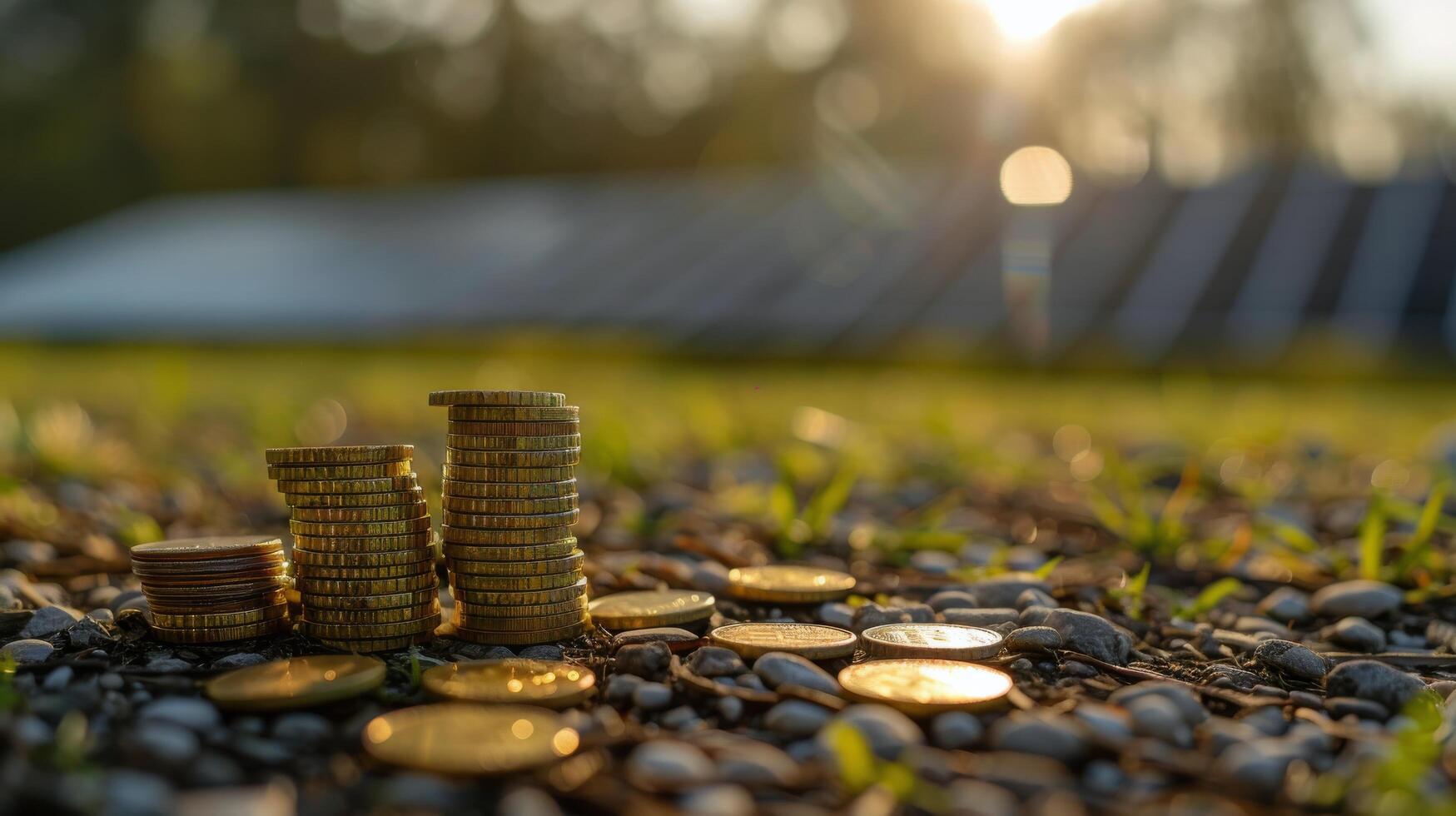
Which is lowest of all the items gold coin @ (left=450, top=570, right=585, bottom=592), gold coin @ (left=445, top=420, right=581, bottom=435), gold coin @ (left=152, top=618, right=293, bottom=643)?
gold coin @ (left=152, top=618, right=293, bottom=643)

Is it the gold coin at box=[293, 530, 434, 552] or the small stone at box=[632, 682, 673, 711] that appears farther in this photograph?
the gold coin at box=[293, 530, 434, 552]

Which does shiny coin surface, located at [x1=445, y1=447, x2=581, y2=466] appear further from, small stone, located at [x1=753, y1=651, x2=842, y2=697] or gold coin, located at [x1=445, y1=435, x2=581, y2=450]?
small stone, located at [x1=753, y1=651, x2=842, y2=697]

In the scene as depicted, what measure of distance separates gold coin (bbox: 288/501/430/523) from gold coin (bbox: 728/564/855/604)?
0.77 m

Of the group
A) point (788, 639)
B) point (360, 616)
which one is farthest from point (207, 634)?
point (788, 639)

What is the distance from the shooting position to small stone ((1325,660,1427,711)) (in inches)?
66.7

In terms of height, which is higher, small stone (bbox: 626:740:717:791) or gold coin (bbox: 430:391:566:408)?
gold coin (bbox: 430:391:566:408)

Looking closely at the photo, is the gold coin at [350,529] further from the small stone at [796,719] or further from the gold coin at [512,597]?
the small stone at [796,719]

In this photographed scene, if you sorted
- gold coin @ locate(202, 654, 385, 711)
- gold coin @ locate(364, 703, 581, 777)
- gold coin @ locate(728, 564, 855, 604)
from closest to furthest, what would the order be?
gold coin @ locate(364, 703, 581, 777) < gold coin @ locate(202, 654, 385, 711) < gold coin @ locate(728, 564, 855, 604)

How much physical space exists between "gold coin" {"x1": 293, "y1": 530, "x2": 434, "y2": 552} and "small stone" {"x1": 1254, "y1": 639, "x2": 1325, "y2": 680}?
1582mm

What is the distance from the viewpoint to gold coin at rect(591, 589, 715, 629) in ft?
6.56

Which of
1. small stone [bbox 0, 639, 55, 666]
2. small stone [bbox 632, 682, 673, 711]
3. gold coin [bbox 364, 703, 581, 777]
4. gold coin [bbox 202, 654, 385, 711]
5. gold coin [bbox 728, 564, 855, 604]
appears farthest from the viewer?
gold coin [bbox 728, 564, 855, 604]

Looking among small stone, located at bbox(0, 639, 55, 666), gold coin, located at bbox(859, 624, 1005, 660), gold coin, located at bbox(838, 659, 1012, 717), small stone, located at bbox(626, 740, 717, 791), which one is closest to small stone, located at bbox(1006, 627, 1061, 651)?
gold coin, located at bbox(859, 624, 1005, 660)

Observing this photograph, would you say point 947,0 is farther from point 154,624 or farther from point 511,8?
point 154,624

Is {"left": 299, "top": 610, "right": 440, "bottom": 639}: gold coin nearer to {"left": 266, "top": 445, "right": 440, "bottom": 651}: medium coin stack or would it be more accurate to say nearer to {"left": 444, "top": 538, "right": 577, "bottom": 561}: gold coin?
{"left": 266, "top": 445, "right": 440, "bottom": 651}: medium coin stack
